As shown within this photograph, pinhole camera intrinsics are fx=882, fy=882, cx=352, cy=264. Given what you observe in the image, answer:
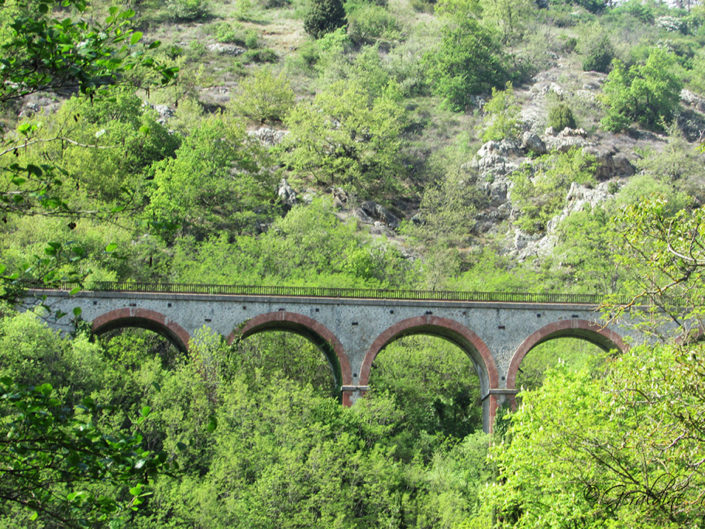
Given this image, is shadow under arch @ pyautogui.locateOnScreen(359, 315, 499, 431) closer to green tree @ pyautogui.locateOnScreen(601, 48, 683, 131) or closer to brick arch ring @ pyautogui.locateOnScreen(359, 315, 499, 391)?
brick arch ring @ pyautogui.locateOnScreen(359, 315, 499, 391)

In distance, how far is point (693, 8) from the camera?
12181 centimetres

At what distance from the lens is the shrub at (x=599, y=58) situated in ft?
301

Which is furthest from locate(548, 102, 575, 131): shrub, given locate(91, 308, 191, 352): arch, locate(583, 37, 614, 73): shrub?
locate(91, 308, 191, 352): arch

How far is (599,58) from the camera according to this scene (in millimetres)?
91938

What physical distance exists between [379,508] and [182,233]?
98.0ft

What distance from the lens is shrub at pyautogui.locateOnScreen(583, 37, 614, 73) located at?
301ft

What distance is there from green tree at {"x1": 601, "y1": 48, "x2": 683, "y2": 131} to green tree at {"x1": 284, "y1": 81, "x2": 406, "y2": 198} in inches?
877

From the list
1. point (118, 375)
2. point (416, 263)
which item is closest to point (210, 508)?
point (118, 375)

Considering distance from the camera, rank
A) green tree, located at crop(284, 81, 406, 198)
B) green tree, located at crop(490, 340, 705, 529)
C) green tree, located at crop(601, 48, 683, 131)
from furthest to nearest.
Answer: green tree, located at crop(601, 48, 683, 131) < green tree, located at crop(284, 81, 406, 198) < green tree, located at crop(490, 340, 705, 529)

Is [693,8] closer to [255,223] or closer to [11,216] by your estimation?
[255,223]

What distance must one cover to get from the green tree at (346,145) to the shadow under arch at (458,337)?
2780 cm

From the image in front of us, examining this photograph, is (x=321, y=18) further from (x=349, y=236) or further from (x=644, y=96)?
(x=349, y=236)

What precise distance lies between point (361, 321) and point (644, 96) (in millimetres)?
53830

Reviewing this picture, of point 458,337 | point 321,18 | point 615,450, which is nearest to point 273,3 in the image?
point 321,18
